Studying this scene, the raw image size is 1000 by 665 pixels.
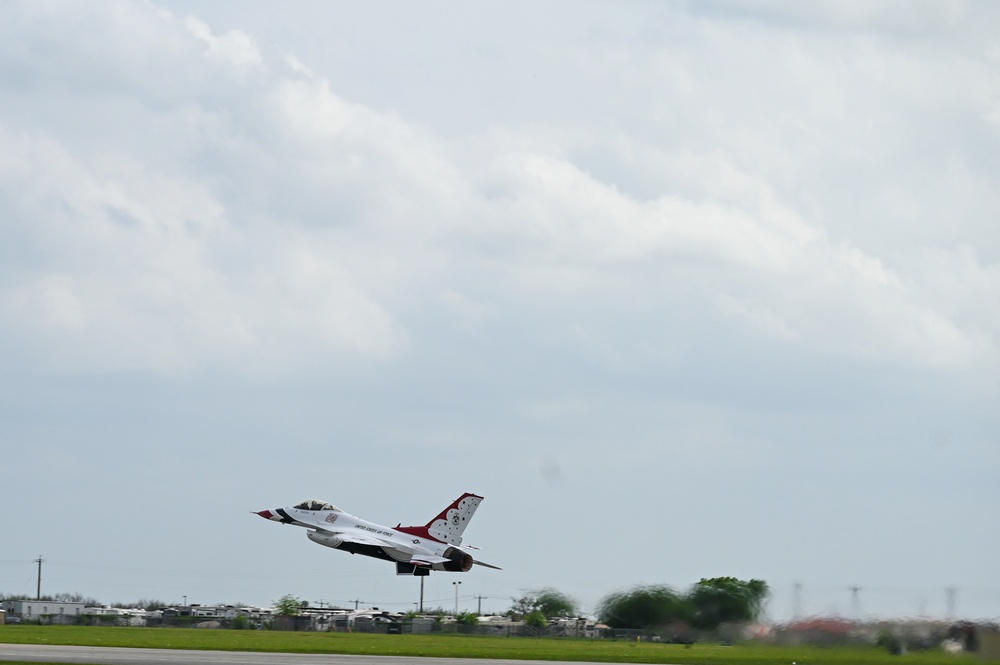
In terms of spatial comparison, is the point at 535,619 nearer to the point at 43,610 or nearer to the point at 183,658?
the point at 183,658

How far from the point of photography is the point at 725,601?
147 feet

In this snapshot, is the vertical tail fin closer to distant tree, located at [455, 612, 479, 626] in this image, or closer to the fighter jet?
the fighter jet

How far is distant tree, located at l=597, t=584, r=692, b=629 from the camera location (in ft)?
160

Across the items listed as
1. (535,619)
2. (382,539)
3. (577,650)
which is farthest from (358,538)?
(577,650)

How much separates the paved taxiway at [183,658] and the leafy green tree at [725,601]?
644 centimetres

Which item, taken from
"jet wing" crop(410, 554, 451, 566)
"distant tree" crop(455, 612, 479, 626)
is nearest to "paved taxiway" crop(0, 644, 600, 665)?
"jet wing" crop(410, 554, 451, 566)

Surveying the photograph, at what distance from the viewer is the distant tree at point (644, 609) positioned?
160ft

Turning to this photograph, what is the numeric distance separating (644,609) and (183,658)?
20.3 metres

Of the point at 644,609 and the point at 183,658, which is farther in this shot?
the point at 644,609

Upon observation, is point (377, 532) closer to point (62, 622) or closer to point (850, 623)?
point (62, 622)

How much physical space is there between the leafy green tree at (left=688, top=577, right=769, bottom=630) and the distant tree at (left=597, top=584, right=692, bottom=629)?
74 centimetres

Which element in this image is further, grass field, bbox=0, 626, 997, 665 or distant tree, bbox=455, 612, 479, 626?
distant tree, bbox=455, 612, 479, 626

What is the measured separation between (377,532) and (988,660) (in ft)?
142

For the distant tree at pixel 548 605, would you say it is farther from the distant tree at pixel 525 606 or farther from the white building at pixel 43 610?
the white building at pixel 43 610
